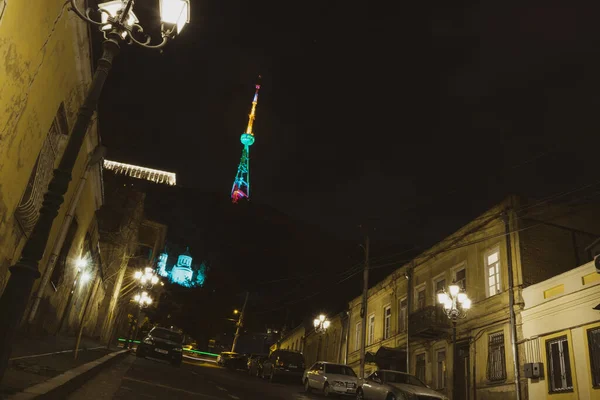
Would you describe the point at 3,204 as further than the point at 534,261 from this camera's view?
No

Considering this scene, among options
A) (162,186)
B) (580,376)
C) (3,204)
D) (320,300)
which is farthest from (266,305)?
(3,204)

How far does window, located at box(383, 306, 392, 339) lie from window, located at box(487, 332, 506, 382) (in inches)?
431

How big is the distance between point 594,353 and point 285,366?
49.0 feet

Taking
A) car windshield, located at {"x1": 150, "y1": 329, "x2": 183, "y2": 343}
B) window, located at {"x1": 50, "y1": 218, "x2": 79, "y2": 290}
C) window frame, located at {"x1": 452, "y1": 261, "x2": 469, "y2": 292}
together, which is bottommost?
car windshield, located at {"x1": 150, "y1": 329, "x2": 183, "y2": 343}

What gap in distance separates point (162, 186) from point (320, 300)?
4514 centimetres

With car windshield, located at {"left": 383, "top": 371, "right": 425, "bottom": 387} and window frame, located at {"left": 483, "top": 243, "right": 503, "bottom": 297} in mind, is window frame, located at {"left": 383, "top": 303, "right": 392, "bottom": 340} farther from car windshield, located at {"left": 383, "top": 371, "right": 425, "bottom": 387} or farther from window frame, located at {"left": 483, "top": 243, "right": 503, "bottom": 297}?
car windshield, located at {"left": 383, "top": 371, "right": 425, "bottom": 387}

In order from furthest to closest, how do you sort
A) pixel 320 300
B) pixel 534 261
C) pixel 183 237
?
pixel 183 237, pixel 320 300, pixel 534 261

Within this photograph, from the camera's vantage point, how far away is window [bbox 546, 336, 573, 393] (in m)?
14.6

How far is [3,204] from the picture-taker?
28.4 ft

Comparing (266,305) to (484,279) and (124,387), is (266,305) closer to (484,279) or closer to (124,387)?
(484,279)

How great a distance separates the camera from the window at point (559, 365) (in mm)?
14609

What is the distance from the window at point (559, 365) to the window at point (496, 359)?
2.33m

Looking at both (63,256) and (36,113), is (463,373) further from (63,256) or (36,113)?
(36,113)

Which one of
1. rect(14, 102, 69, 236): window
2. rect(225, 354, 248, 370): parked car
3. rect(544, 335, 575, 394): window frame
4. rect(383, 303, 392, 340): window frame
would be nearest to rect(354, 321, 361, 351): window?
rect(383, 303, 392, 340): window frame
